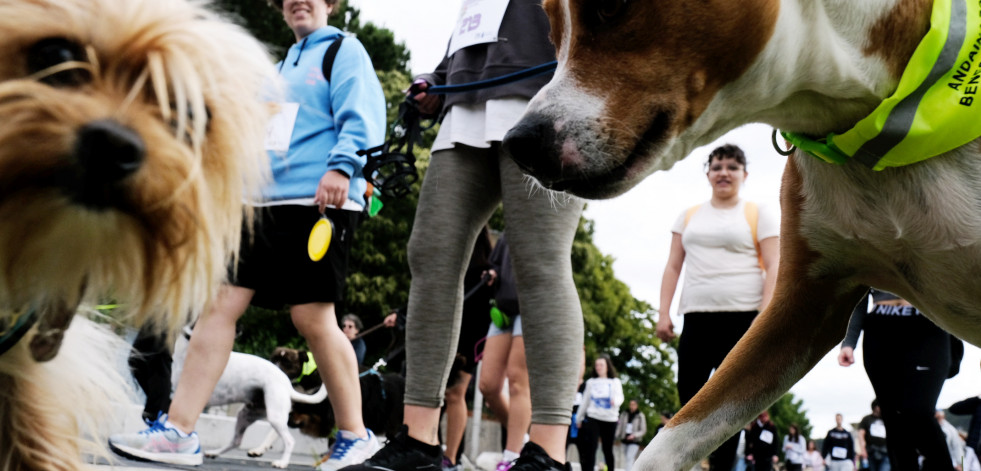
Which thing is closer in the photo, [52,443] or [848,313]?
[52,443]

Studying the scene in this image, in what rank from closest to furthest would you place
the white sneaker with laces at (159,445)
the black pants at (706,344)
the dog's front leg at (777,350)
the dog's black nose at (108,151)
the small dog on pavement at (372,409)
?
the dog's black nose at (108,151) < the dog's front leg at (777,350) < the white sneaker with laces at (159,445) < the black pants at (706,344) < the small dog on pavement at (372,409)

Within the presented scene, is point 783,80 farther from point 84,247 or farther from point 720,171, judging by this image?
point 720,171

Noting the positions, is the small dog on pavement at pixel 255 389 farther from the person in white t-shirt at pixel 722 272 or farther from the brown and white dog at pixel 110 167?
the brown and white dog at pixel 110 167

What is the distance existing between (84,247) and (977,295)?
7.00ft

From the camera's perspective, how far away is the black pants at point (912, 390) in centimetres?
411

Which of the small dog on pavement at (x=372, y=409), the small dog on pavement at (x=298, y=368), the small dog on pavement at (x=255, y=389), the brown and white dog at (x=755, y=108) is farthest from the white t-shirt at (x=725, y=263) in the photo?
the small dog on pavement at (x=298, y=368)

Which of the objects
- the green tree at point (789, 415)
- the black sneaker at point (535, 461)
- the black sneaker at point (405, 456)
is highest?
the black sneaker at point (535, 461)

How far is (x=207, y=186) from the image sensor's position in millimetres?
1760

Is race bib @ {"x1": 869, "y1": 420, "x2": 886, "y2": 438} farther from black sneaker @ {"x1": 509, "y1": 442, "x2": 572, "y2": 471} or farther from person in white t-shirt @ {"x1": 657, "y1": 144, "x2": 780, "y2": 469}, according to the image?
black sneaker @ {"x1": 509, "y1": 442, "x2": 572, "y2": 471}

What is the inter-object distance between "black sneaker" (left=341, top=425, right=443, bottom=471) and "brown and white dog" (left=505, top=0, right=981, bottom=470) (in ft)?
3.94

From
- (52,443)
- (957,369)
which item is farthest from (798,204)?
(957,369)

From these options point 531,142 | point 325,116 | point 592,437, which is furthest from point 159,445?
point 592,437

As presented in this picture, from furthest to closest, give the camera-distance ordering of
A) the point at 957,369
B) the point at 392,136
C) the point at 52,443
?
the point at 957,369 → the point at 392,136 → the point at 52,443

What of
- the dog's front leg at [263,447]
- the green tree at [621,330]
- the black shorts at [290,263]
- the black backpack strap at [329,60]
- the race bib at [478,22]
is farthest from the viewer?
the green tree at [621,330]
